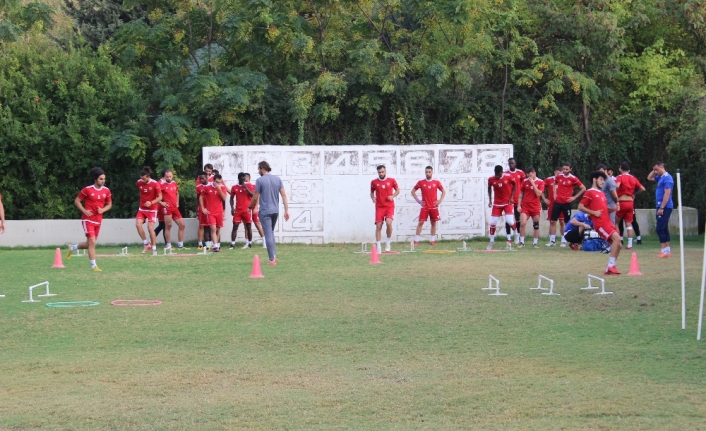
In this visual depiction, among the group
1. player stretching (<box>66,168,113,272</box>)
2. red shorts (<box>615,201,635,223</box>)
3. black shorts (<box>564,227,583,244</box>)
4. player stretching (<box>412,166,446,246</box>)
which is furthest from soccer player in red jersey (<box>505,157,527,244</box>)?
player stretching (<box>66,168,113,272</box>)

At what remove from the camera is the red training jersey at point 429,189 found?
2522cm

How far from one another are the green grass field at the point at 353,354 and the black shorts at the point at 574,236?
5.58 meters

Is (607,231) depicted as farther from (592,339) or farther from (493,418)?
(493,418)

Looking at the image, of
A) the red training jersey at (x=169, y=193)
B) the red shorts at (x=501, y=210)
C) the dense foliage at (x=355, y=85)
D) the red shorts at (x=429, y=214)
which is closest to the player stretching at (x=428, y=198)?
the red shorts at (x=429, y=214)

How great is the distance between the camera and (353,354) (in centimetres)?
1012

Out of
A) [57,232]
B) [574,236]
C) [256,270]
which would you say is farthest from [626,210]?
[57,232]

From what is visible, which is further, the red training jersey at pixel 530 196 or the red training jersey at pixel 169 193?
the red training jersey at pixel 530 196

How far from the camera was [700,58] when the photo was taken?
32.4 metres

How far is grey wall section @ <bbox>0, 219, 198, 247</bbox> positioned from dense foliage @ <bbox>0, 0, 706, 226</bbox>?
1278 mm

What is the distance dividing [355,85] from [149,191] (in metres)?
9.01

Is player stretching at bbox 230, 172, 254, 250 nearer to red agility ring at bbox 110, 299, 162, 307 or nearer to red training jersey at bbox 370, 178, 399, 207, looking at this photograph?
red training jersey at bbox 370, 178, 399, 207

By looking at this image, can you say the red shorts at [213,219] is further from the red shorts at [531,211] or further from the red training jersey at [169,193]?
the red shorts at [531,211]

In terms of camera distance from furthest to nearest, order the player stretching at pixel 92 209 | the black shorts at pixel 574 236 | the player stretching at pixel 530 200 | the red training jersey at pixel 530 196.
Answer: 1. the red training jersey at pixel 530 196
2. the player stretching at pixel 530 200
3. the black shorts at pixel 574 236
4. the player stretching at pixel 92 209

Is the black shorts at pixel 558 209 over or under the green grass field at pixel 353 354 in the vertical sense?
over
